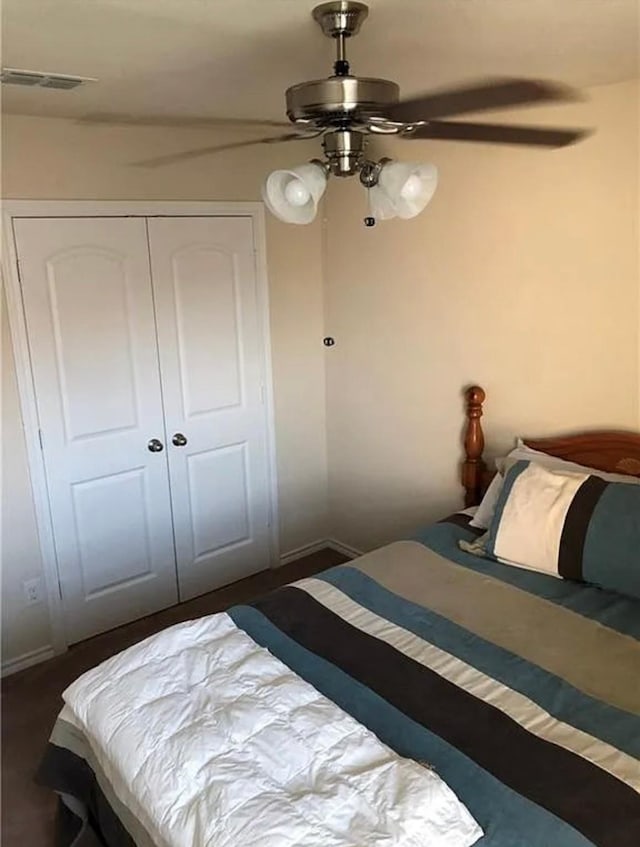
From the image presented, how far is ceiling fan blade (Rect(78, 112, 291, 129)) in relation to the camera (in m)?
2.89

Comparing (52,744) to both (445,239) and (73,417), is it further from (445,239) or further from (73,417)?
(445,239)

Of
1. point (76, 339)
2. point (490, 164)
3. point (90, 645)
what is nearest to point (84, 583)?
point (90, 645)

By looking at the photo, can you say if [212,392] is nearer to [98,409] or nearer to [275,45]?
[98,409]

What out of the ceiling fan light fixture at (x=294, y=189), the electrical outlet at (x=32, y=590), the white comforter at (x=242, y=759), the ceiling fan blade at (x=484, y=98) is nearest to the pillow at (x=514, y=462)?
the white comforter at (x=242, y=759)

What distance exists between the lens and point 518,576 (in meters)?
2.47

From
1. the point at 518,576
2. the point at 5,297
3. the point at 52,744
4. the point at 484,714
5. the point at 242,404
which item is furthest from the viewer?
the point at 242,404

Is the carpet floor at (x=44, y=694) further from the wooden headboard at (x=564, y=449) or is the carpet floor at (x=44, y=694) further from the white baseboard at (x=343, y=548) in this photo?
the wooden headboard at (x=564, y=449)

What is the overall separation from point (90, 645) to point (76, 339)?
1439 mm

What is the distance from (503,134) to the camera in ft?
9.11

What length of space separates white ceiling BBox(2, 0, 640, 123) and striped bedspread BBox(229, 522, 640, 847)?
166 centimetres

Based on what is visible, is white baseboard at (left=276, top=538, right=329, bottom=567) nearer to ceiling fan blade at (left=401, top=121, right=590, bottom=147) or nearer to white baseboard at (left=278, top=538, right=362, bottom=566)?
white baseboard at (left=278, top=538, right=362, bottom=566)

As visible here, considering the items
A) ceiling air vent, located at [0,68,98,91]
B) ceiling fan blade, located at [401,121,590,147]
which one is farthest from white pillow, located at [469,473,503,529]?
ceiling air vent, located at [0,68,98,91]

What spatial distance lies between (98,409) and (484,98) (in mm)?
2115

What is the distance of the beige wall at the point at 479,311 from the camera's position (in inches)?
107
